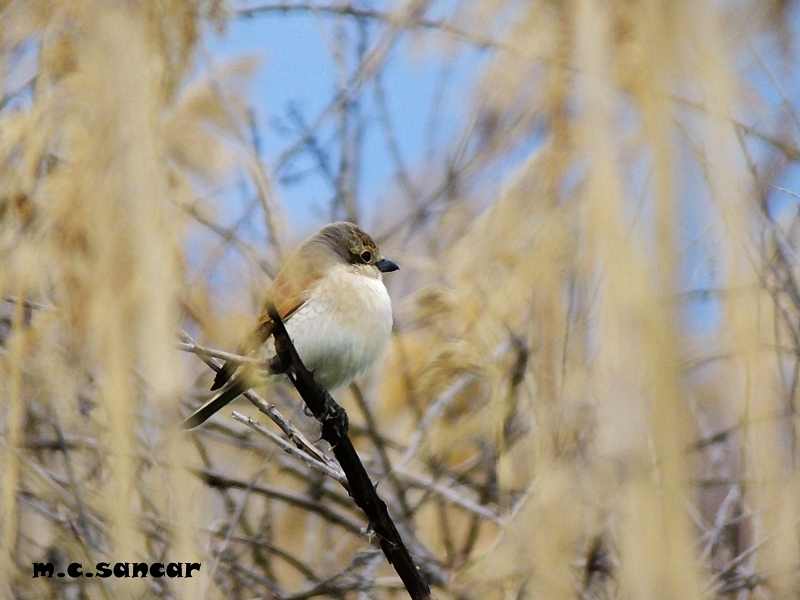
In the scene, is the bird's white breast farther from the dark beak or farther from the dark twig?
the dark twig

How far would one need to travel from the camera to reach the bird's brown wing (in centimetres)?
266

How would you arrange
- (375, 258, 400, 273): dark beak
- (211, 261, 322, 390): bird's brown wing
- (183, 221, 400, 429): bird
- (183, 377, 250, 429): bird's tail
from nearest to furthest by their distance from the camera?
(211, 261, 322, 390): bird's brown wing → (183, 377, 250, 429): bird's tail → (183, 221, 400, 429): bird → (375, 258, 400, 273): dark beak

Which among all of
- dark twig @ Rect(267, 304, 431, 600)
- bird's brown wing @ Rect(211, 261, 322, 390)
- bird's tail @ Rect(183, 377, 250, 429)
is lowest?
dark twig @ Rect(267, 304, 431, 600)

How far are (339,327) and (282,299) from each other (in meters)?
0.20

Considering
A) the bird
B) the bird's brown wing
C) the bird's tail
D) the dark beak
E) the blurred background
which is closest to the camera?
the blurred background

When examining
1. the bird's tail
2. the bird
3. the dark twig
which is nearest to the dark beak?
the bird

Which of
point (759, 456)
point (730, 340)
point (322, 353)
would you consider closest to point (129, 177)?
point (730, 340)

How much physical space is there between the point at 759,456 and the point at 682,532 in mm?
693

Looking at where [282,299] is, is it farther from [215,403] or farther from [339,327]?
[215,403]

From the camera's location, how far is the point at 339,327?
3.09 m

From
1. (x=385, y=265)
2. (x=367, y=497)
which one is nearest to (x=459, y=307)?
(x=385, y=265)

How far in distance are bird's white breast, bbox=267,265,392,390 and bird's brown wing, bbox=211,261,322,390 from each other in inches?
1.1

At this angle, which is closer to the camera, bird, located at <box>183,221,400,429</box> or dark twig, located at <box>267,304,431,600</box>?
dark twig, located at <box>267,304,431,600</box>

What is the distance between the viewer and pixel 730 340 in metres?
1.75
